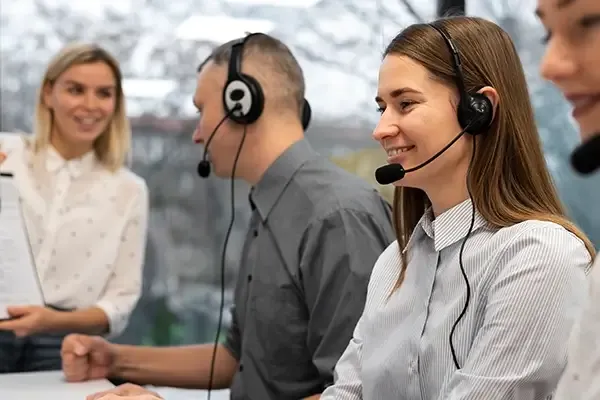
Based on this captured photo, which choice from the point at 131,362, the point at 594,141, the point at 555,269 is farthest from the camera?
the point at 131,362

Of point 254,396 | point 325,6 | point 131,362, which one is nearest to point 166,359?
point 131,362

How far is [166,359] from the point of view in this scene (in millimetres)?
1991

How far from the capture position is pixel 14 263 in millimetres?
1965

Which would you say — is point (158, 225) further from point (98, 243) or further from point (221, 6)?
point (221, 6)

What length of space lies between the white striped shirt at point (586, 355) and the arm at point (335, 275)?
0.86 metres

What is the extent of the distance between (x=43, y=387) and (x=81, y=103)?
2.92 ft

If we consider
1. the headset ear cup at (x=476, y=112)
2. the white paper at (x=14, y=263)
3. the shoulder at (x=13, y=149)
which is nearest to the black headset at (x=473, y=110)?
the headset ear cup at (x=476, y=112)

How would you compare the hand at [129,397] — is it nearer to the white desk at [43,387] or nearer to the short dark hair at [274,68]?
the white desk at [43,387]

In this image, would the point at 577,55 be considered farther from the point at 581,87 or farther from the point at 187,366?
the point at 187,366

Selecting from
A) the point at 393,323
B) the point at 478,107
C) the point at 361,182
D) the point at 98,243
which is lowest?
the point at 98,243

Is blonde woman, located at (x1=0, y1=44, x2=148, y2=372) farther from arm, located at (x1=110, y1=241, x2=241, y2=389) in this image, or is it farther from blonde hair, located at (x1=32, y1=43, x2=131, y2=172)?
arm, located at (x1=110, y1=241, x2=241, y2=389)

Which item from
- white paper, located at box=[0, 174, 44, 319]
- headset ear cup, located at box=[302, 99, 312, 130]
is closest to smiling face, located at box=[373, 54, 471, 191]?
headset ear cup, located at box=[302, 99, 312, 130]

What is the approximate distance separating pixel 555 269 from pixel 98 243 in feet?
4.85

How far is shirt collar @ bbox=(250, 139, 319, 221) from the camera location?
6.05 feet
